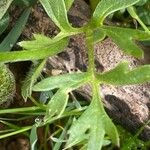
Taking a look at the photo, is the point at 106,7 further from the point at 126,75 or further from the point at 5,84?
the point at 5,84

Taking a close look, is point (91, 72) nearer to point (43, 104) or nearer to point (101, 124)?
point (101, 124)

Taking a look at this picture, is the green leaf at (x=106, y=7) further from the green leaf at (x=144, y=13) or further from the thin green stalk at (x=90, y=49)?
the green leaf at (x=144, y=13)

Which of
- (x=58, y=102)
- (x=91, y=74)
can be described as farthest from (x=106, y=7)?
(x=58, y=102)

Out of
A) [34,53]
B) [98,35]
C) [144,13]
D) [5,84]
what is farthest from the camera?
[144,13]

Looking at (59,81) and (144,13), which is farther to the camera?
(144,13)

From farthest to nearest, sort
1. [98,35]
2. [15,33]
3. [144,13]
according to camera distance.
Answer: [144,13] < [15,33] < [98,35]

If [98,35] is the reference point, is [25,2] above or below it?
above
